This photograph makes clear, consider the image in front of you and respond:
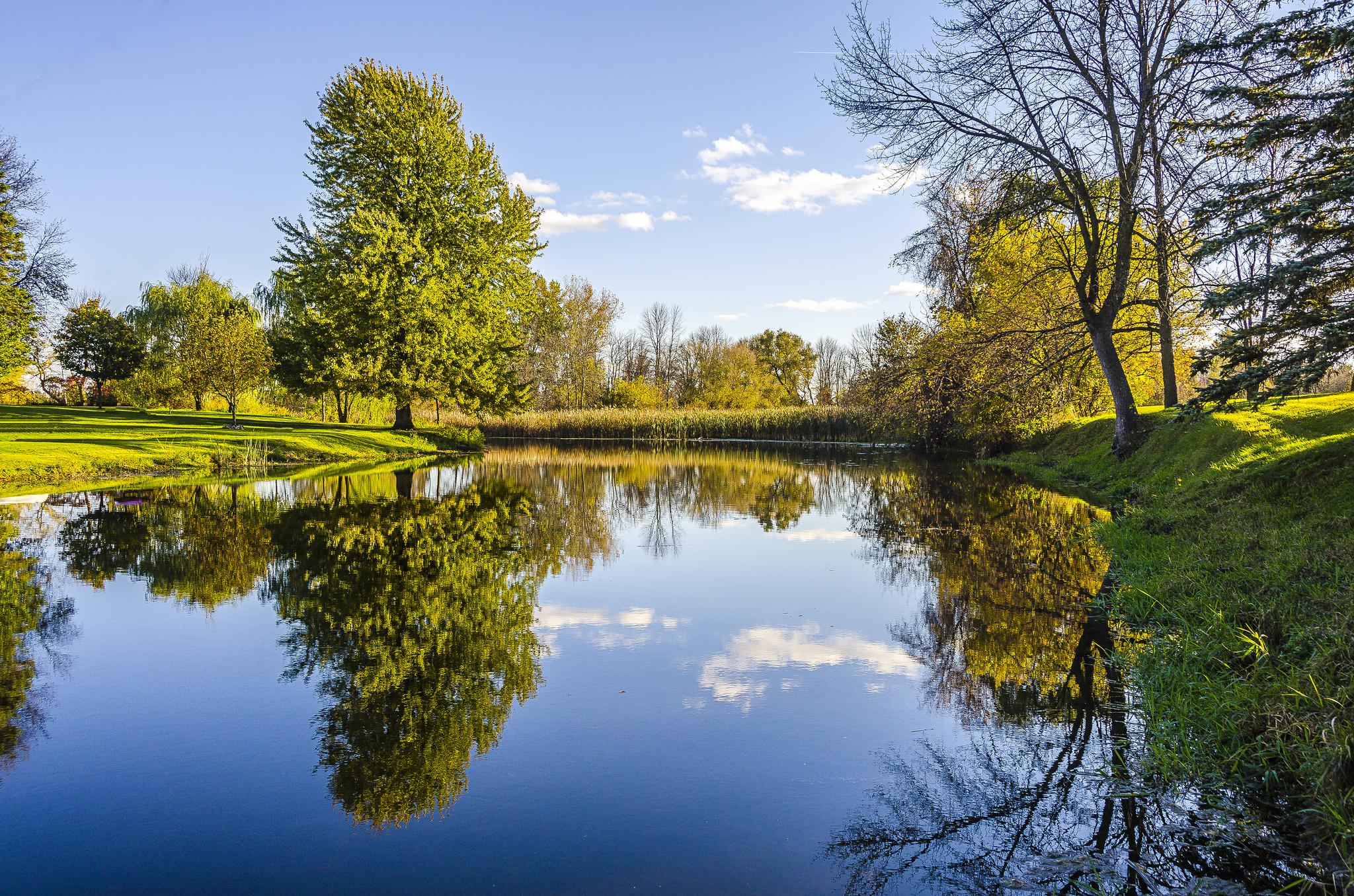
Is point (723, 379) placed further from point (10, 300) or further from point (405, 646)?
point (405, 646)

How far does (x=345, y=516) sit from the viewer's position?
12211 mm

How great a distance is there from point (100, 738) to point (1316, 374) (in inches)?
325

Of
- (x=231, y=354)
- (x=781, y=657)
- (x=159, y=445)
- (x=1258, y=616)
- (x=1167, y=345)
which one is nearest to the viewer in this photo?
(x=1258, y=616)

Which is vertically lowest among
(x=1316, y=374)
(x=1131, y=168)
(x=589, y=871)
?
(x=589, y=871)

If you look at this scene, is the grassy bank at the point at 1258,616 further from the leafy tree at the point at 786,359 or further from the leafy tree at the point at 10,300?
the leafy tree at the point at 786,359

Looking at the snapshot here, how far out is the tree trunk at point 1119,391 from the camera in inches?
635

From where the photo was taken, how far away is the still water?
3051mm

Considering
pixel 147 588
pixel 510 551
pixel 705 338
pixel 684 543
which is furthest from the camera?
pixel 705 338

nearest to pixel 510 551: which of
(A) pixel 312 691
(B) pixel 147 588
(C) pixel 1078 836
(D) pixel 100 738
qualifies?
(B) pixel 147 588

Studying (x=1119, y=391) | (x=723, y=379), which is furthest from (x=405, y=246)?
(x=723, y=379)

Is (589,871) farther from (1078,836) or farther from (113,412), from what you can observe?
(113,412)

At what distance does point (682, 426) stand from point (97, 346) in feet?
111

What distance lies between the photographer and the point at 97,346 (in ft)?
140

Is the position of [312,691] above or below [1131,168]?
below
